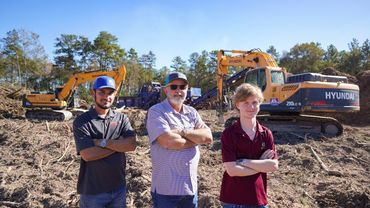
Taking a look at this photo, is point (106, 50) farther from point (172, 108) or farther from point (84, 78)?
point (172, 108)

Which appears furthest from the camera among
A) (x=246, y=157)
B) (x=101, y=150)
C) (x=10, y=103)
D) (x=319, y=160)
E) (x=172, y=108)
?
(x=10, y=103)

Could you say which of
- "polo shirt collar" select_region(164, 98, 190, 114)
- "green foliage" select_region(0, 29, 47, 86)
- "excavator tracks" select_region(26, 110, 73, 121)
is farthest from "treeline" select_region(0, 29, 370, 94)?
"polo shirt collar" select_region(164, 98, 190, 114)

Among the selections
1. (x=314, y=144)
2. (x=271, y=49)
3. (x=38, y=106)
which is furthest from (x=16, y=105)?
(x=271, y=49)

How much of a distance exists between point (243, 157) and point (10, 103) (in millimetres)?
23298

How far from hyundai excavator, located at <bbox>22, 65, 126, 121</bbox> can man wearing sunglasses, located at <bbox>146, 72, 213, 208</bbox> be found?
14830 millimetres

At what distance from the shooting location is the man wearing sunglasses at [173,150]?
306cm

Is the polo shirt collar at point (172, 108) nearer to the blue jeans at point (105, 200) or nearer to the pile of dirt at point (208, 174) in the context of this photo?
the blue jeans at point (105, 200)

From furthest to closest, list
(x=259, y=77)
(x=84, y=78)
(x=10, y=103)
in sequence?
(x=10, y=103), (x=84, y=78), (x=259, y=77)

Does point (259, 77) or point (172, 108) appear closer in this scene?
point (172, 108)

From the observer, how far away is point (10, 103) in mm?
23016

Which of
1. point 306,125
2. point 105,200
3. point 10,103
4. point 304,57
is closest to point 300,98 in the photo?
point 306,125

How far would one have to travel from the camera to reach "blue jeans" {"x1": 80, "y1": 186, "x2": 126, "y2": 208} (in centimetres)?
316

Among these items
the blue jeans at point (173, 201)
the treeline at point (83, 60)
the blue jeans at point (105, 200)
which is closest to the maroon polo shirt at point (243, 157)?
the blue jeans at point (173, 201)

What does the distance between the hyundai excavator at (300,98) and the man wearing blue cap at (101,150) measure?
28.2ft
